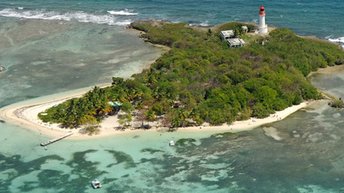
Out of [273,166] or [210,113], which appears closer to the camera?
[273,166]

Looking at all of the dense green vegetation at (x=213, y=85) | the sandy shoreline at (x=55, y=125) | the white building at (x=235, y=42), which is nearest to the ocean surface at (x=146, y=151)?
→ the sandy shoreline at (x=55, y=125)

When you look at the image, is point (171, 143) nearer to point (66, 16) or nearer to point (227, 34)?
point (227, 34)

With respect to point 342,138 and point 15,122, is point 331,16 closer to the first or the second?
point 342,138

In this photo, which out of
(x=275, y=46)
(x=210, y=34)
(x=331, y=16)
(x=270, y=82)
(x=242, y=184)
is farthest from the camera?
(x=331, y=16)

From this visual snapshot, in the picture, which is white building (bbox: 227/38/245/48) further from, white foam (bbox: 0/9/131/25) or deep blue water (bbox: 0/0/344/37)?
white foam (bbox: 0/9/131/25)

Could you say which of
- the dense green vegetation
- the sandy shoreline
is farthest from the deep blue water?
the sandy shoreline

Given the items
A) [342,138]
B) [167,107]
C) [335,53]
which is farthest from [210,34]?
[342,138]

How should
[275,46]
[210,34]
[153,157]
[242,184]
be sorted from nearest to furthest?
[242,184]
[153,157]
[275,46]
[210,34]
